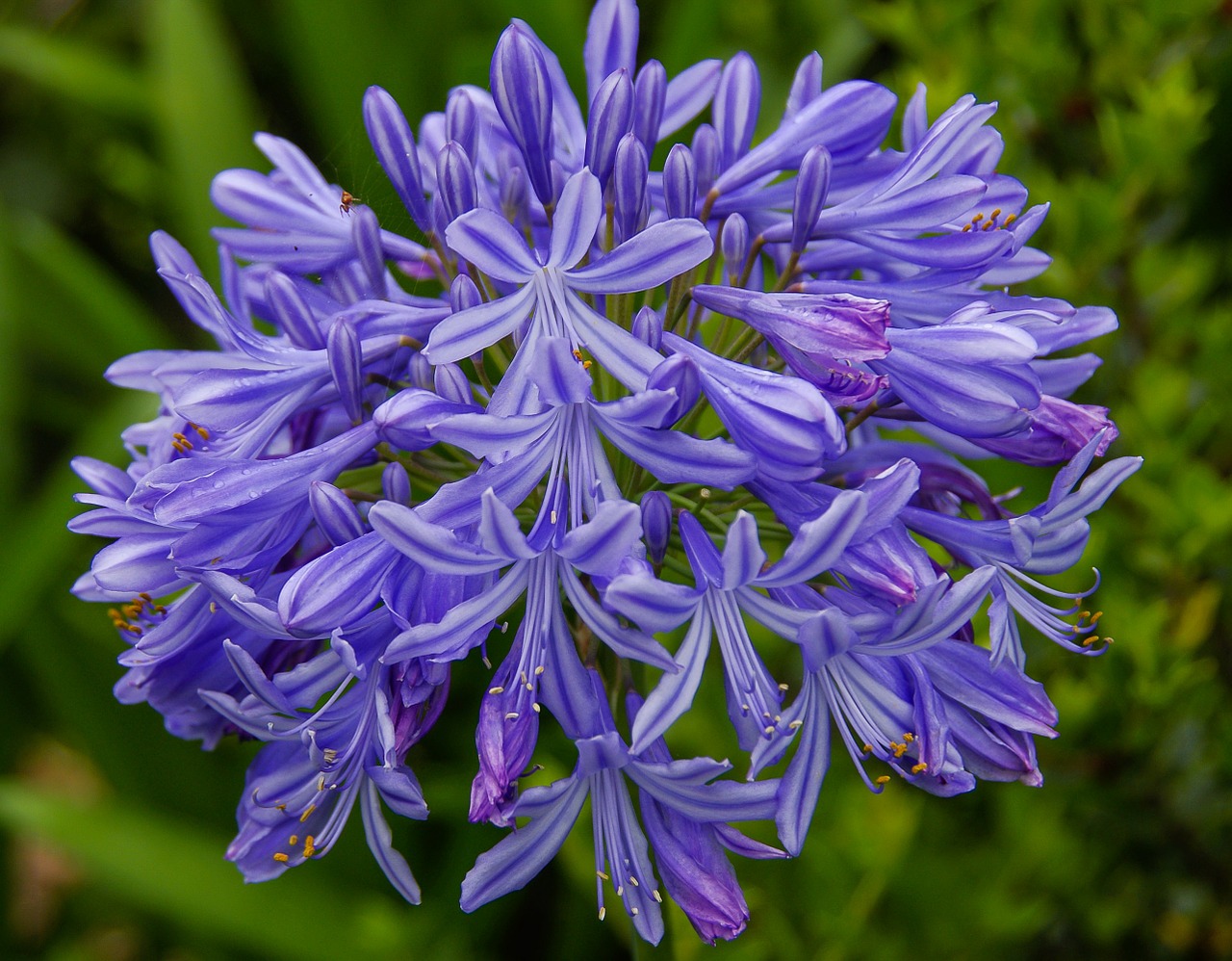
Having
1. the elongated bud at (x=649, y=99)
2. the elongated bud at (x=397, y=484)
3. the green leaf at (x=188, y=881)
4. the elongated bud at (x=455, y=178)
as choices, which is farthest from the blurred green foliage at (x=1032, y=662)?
the elongated bud at (x=397, y=484)

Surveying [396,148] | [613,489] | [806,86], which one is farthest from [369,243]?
[806,86]

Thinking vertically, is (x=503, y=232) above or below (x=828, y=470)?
above

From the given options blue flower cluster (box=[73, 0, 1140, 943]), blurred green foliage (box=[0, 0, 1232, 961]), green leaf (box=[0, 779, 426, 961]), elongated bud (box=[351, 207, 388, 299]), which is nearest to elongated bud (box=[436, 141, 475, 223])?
blue flower cluster (box=[73, 0, 1140, 943])

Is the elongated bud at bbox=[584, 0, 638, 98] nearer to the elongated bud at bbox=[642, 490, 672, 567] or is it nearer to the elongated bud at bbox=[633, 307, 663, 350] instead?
the elongated bud at bbox=[633, 307, 663, 350]

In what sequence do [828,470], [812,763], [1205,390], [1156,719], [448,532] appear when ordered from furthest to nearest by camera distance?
[1205,390], [1156,719], [828,470], [812,763], [448,532]

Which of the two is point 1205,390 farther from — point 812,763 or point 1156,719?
point 812,763

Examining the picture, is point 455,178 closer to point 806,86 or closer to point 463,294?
point 463,294

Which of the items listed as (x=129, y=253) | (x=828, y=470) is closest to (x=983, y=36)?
(x=828, y=470)

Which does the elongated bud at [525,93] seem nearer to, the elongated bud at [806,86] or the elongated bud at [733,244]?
the elongated bud at [733,244]
